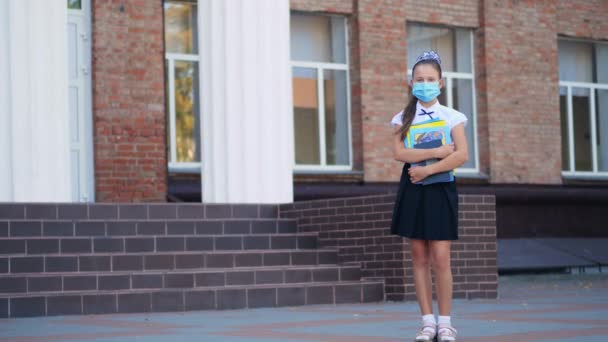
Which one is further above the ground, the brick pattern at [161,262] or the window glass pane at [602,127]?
the window glass pane at [602,127]

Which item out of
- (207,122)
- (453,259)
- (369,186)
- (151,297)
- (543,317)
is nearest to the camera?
(543,317)

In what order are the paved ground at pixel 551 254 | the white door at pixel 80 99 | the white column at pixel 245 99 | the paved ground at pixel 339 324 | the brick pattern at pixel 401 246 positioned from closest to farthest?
1. the paved ground at pixel 339 324
2. the brick pattern at pixel 401 246
3. the white column at pixel 245 99
4. the white door at pixel 80 99
5. the paved ground at pixel 551 254

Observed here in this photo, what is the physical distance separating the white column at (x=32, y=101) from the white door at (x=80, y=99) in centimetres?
398

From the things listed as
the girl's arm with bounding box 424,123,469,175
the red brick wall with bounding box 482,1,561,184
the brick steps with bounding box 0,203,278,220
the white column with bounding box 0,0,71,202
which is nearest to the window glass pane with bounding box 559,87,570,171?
the red brick wall with bounding box 482,1,561,184

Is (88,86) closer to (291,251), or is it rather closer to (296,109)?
(296,109)

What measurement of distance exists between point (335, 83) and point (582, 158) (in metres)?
5.39

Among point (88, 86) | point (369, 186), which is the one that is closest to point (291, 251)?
point (88, 86)

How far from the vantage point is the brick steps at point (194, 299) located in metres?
10.3

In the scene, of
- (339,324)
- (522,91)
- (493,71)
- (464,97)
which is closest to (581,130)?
(522,91)

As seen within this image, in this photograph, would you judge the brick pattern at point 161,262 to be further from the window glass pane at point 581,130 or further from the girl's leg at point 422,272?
the window glass pane at point 581,130

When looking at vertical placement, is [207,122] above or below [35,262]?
above

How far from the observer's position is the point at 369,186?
A: 19.5 m

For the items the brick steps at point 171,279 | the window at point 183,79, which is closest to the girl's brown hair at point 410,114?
the brick steps at point 171,279

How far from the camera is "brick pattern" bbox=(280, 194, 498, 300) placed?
11953mm
